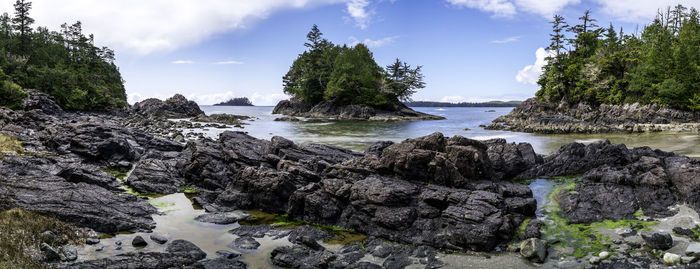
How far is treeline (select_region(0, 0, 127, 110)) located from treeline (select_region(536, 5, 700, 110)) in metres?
87.2

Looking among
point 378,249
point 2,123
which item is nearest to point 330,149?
point 378,249

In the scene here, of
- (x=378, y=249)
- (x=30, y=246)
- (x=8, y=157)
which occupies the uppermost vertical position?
(x=8, y=157)

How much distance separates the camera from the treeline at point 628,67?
53781 mm

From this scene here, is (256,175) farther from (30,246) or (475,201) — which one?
(475,201)

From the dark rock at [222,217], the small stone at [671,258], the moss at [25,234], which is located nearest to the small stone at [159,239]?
the moss at [25,234]

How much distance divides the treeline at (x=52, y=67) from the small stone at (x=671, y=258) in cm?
5902

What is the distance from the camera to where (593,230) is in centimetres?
1144

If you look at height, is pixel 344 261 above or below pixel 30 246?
below

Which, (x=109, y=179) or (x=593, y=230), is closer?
(x=593, y=230)

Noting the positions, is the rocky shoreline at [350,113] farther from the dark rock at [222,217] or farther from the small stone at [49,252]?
the small stone at [49,252]

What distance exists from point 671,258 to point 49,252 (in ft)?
48.9

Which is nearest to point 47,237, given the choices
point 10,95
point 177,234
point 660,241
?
point 177,234

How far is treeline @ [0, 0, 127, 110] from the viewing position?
5962 centimetres

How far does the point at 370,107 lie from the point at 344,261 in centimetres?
8485
